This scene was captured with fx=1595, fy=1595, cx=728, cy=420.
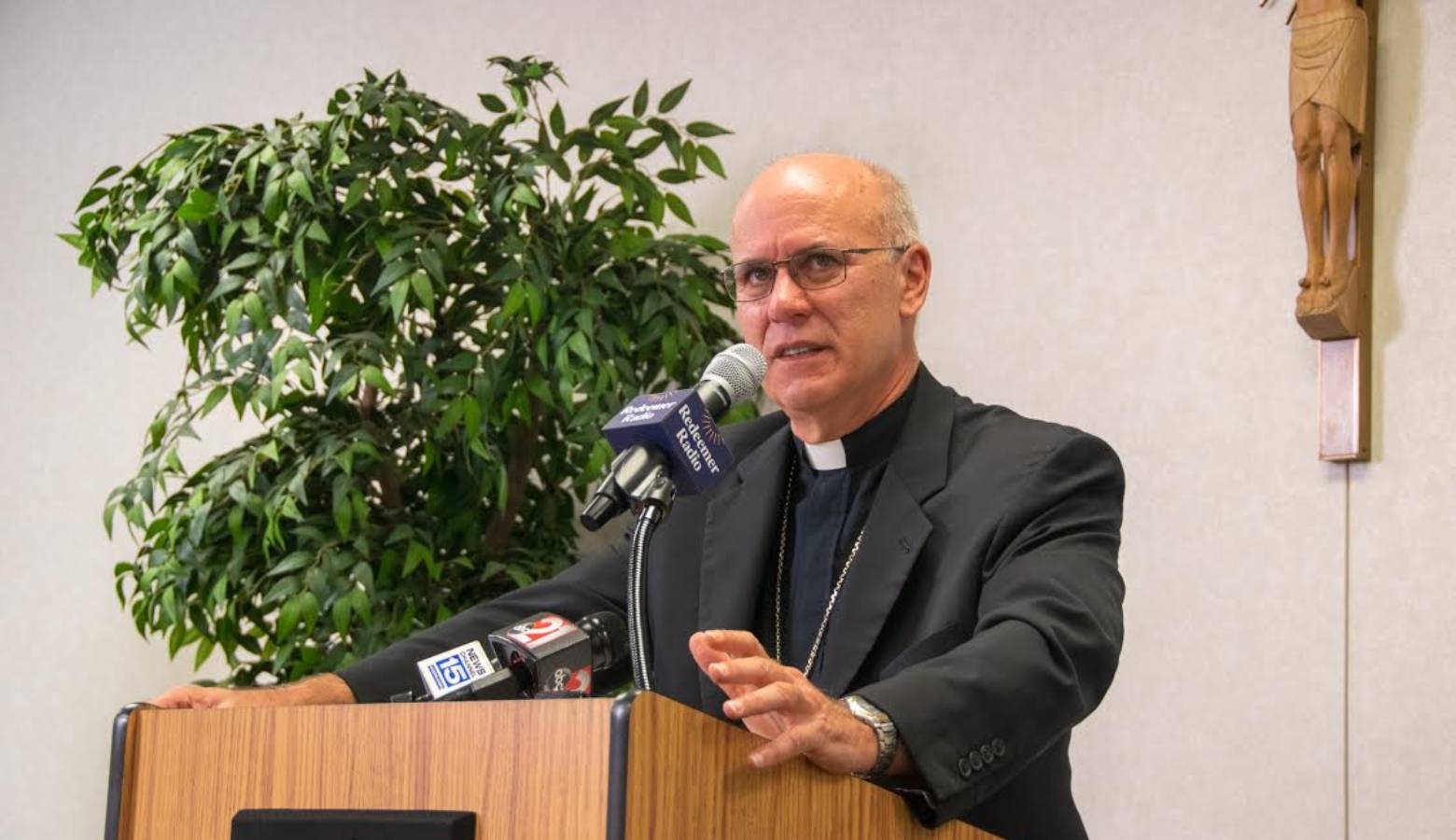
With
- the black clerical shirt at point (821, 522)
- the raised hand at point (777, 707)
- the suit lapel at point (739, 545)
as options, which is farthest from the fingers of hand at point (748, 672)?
the black clerical shirt at point (821, 522)

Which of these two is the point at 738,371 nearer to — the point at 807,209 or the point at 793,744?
the point at 807,209

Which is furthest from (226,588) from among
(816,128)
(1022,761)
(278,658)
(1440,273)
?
(1440,273)

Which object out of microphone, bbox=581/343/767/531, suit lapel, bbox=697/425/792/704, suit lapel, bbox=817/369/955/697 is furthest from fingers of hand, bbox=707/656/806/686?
suit lapel, bbox=697/425/792/704

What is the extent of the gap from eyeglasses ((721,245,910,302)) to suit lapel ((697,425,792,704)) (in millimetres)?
251

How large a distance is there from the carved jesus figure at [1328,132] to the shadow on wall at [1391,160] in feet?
0.20

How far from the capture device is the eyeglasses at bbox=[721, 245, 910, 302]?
6.98ft

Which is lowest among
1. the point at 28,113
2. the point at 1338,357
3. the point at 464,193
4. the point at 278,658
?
the point at 278,658

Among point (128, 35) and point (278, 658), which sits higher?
point (128, 35)

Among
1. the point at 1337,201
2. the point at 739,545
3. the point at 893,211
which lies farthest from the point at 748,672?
the point at 1337,201

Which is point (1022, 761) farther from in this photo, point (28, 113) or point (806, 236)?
point (28, 113)

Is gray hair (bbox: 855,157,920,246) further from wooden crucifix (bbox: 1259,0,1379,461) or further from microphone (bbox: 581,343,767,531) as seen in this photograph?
wooden crucifix (bbox: 1259,0,1379,461)

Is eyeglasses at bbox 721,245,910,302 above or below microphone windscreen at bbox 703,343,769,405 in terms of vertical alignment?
above

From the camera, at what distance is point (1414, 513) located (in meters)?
2.74

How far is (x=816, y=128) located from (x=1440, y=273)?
4.71 feet
